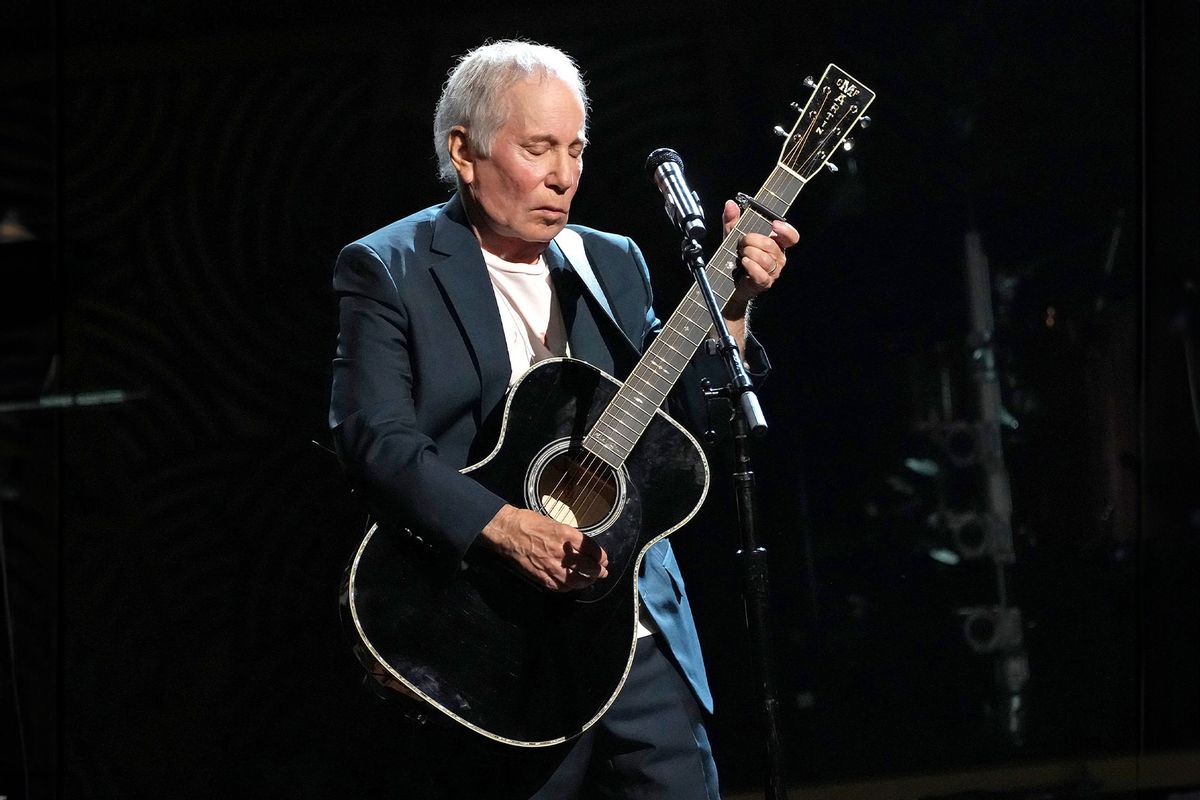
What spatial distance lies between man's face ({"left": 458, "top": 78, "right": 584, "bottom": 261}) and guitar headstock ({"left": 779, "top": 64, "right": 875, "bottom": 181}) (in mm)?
413

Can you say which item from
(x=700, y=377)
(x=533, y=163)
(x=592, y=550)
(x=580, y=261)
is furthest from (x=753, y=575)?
(x=533, y=163)

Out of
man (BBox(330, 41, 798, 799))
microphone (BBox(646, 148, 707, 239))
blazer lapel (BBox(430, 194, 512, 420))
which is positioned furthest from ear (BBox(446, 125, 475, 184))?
microphone (BBox(646, 148, 707, 239))

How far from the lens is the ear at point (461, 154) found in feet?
8.12

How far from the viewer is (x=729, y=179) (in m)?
3.11

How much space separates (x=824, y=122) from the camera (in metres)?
2.44

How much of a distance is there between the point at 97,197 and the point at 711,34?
1.51 metres

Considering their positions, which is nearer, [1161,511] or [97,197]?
[97,197]

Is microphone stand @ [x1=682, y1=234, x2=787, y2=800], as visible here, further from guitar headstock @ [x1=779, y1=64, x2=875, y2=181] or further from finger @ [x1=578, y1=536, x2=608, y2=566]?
guitar headstock @ [x1=779, y1=64, x2=875, y2=181]

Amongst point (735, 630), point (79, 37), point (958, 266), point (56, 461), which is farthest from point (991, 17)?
point (56, 461)

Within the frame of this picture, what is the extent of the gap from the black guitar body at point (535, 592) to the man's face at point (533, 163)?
30 centimetres

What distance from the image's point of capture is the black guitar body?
2.19 meters

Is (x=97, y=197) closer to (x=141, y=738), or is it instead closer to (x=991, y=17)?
(x=141, y=738)

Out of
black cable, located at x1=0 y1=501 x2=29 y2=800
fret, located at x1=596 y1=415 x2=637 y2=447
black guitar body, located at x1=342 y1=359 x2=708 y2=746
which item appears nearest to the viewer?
black guitar body, located at x1=342 y1=359 x2=708 y2=746

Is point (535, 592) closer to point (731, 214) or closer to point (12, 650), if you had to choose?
point (731, 214)
